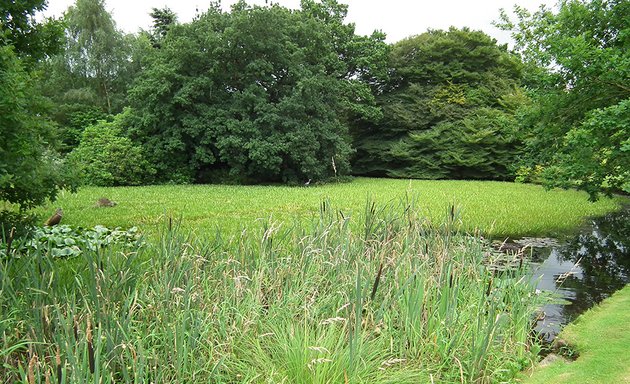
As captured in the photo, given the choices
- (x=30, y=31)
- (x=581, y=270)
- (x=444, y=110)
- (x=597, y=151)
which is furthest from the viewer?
(x=444, y=110)

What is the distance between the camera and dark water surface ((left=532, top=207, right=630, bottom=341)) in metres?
4.33

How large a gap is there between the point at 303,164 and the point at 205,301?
15.0m

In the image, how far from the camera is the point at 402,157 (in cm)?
2366

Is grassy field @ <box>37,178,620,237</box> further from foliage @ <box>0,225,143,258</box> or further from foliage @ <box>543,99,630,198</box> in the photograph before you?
foliage @ <box>543,99,630,198</box>

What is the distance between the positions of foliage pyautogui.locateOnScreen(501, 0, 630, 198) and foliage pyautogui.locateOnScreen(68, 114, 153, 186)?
13579 mm

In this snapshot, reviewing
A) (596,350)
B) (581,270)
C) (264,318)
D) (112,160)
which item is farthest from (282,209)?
(112,160)

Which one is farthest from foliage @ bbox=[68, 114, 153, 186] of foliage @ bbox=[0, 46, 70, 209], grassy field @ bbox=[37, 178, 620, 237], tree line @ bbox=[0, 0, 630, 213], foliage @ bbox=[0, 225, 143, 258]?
foliage @ bbox=[0, 46, 70, 209]

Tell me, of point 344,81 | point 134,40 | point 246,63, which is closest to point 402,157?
point 344,81

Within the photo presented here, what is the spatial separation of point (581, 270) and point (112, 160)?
1494cm

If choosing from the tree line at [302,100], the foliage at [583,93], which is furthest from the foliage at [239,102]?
the foliage at [583,93]

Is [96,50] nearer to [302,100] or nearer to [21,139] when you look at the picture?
[302,100]

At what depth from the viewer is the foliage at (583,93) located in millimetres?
5453

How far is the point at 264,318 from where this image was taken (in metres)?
2.81

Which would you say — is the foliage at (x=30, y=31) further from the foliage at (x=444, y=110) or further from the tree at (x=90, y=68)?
the foliage at (x=444, y=110)
